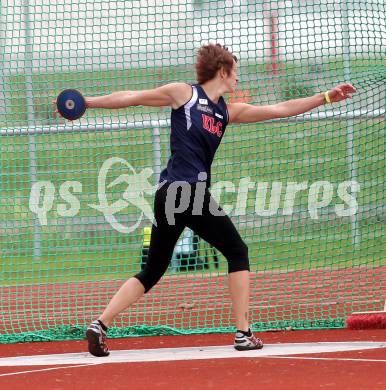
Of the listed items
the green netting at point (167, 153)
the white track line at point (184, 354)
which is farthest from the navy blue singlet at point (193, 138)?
the green netting at point (167, 153)

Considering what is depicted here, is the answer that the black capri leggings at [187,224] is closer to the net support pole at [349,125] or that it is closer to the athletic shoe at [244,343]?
the athletic shoe at [244,343]

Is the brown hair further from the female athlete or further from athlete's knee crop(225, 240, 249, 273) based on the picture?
athlete's knee crop(225, 240, 249, 273)

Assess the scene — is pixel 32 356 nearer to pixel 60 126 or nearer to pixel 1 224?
pixel 60 126

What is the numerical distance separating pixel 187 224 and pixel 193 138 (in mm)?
579

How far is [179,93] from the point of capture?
21.3 ft

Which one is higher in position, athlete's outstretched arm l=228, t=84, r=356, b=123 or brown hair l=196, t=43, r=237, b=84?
brown hair l=196, t=43, r=237, b=84

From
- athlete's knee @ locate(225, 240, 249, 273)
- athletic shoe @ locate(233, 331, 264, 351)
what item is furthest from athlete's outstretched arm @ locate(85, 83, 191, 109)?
athletic shoe @ locate(233, 331, 264, 351)

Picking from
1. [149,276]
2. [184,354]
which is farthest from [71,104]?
[184,354]

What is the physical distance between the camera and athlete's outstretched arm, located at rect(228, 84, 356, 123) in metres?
6.78

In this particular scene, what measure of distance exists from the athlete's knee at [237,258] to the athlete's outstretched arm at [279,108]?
88 centimetres

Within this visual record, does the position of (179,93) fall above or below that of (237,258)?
above

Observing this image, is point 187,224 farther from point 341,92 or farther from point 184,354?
point 341,92

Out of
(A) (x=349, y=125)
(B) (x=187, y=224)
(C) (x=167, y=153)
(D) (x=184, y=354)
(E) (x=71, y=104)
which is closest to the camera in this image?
(E) (x=71, y=104)

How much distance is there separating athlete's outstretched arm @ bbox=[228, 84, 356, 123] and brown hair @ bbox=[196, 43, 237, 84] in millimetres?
271
